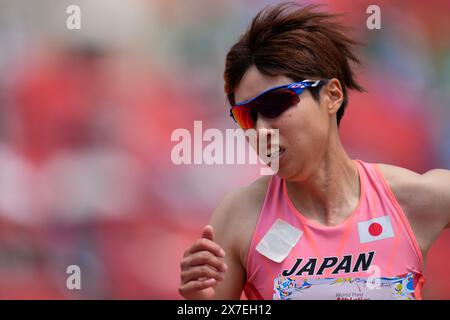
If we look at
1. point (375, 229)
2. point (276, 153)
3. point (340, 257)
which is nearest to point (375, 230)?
point (375, 229)

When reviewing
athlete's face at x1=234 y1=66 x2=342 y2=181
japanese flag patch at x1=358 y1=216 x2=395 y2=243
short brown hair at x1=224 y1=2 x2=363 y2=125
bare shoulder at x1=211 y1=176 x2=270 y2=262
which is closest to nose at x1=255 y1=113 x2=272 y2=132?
athlete's face at x1=234 y1=66 x2=342 y2=181

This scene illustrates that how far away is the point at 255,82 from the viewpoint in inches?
82.4

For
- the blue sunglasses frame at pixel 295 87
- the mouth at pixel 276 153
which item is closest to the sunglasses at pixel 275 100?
the blue sunglasses frame at pixel 295 87

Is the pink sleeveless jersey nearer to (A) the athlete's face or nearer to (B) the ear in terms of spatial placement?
(A) the athlete's face

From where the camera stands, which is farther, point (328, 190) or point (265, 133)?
point (328, 190)

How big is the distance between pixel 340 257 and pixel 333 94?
559 millimetres

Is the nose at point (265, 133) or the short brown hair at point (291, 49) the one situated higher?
the short brown hair at point (291, 49)

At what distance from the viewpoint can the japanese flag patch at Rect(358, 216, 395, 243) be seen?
6.74 ft

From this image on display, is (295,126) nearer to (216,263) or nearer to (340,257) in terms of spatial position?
(340,257)

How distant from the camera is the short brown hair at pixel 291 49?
6.89ft

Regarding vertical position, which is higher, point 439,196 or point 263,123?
point 263,123

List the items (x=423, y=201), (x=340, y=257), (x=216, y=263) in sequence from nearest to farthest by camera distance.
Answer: (x=216, y=263)
(x=340, y=257)
(x=423, y=201)

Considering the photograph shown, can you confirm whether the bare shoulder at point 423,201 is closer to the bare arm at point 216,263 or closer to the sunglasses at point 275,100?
the sunglasses at point 275,100

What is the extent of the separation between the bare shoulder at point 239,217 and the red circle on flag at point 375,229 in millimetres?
369
